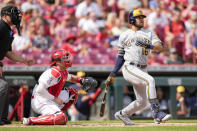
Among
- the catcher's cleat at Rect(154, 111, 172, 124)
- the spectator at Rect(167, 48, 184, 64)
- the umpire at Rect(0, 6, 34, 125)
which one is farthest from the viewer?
the spectator at Rect(167, 48, 184, 64)

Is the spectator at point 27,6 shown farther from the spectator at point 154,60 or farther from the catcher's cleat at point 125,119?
the catcher's cleat at point 125,119

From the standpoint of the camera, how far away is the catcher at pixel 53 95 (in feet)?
20.1

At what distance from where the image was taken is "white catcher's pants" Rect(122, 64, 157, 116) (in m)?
6.14

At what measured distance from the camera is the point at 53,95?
6422mm

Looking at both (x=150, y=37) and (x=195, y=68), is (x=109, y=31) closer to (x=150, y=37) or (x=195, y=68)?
(x=195, y=68)

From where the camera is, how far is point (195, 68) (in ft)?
35.6

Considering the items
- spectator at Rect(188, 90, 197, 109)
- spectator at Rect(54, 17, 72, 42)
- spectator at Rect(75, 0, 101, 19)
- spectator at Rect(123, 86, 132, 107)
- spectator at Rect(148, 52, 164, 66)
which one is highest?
spectator at Rect(75, 0, 101, 19)

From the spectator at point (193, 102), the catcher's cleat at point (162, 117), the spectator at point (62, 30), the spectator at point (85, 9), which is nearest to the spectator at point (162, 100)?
the spectator at point (193, 102)

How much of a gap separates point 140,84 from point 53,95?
134cm

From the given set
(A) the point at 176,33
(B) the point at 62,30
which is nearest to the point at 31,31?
(B) the point at 62,30

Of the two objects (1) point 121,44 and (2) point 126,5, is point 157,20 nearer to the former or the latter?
(2) point 126,5

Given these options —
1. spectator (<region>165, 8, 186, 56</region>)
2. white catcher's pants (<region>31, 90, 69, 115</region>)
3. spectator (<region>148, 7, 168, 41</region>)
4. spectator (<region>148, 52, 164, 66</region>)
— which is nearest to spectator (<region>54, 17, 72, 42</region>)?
spectator (<region>148, 7, 168, 41</region>)

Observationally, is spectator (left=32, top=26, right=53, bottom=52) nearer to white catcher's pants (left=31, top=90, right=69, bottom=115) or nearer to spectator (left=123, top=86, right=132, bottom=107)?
spectator (left=123, top=86, right=132, bottom=107)

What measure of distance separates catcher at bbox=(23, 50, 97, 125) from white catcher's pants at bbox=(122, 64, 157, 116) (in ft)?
3.05
